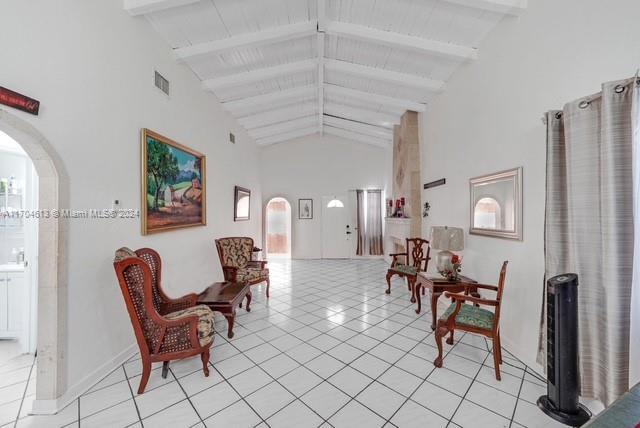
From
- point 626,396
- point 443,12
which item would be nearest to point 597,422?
point 626,396

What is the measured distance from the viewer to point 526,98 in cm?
235

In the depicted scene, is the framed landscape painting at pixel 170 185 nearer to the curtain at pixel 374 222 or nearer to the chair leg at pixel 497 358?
the chair leg at pixel 497 358

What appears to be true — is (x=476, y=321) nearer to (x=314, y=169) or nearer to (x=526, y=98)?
(x=526, y=98)

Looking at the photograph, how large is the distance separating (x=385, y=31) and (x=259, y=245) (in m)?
5.81

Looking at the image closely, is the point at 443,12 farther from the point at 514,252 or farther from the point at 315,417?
the point at 315,417

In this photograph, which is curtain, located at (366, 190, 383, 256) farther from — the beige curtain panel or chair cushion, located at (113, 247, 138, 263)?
chair cushion, located at (113, 247, 138, 263)

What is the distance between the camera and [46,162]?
68.6 inches

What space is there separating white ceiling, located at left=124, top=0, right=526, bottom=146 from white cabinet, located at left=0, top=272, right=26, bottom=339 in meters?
2.92

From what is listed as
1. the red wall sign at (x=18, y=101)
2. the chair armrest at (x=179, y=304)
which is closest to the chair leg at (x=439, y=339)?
the chair armrest at (x=179, y=304)

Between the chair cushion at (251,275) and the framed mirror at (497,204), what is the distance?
3.12m

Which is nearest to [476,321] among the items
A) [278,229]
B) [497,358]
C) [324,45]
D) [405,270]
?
[497,358]

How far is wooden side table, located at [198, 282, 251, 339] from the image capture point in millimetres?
2684

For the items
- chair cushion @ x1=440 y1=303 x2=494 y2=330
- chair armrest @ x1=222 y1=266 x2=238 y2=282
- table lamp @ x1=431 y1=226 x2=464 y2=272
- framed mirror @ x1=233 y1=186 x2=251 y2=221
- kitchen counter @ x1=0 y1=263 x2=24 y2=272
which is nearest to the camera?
chair cushion @ x1=440 y1=303 x2=494 y2=330

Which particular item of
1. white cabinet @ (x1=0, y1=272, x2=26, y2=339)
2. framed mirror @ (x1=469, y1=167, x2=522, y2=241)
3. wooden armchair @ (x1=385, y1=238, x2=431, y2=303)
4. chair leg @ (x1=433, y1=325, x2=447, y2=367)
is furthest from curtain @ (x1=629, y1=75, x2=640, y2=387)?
white cabinet @ (x1=0, y1=272, x2=26, y2=339)
